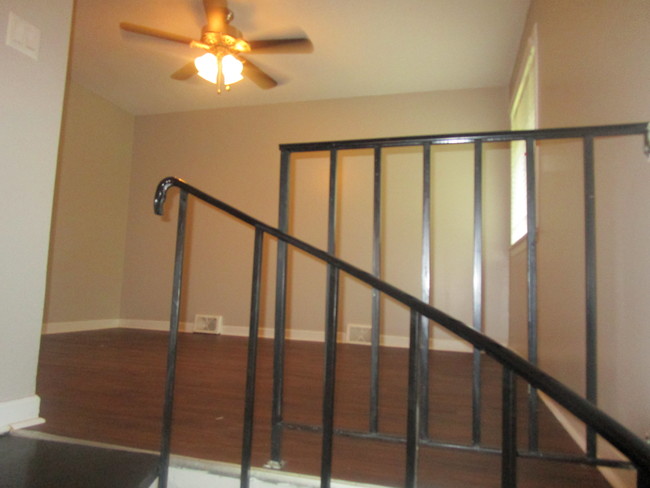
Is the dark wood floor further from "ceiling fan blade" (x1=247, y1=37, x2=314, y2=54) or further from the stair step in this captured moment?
"ceiling fan blade" (x1=247, y1=37, x2=314, y2=54)

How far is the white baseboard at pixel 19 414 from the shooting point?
1.45 m

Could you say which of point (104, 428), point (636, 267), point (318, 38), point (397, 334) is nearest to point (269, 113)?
point (318, 38)

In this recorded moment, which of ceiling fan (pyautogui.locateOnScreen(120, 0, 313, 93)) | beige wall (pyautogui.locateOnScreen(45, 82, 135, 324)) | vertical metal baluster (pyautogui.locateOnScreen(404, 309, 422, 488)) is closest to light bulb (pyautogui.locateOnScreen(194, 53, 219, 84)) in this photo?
ceiling fan (pyautogui.locateOnScreen(120, 0, 313, 93))

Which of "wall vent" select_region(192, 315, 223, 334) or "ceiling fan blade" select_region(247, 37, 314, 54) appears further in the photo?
"wall vent" select_region(192, 315, 223, 334)

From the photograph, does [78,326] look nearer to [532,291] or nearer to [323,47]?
[323,47]

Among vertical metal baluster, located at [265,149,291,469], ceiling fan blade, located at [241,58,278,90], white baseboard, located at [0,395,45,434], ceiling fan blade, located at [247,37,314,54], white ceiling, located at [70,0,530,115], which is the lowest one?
white baseboard, located at [0,395,45,434]

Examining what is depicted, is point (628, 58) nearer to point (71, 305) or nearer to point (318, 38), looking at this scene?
point (318, 38)

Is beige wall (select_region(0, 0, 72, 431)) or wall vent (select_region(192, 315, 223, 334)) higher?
beige wall (select_region(0, 0, 72, 431))

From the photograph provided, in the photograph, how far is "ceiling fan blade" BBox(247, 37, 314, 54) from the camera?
2.78 meters

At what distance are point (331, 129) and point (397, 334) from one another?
2.13 metres

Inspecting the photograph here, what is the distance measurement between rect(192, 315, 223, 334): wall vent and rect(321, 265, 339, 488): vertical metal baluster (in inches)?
A: 142

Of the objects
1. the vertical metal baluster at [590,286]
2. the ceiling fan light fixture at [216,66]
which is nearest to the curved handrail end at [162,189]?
the vertical metal baluster at [590,286]

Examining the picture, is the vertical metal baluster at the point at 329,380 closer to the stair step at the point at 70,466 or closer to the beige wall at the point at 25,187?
the stair step at the point at 70,466

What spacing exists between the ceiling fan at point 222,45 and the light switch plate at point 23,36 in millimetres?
1143
